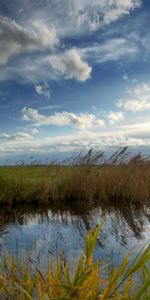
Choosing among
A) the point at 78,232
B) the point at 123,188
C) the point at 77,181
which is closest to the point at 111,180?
the point at 123,188

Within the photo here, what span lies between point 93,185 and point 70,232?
4135 mm

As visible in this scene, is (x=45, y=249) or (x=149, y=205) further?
(x=149, y=205)

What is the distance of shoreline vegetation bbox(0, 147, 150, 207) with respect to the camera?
443 inches

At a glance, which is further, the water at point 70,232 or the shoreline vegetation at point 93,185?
the shoreline vegetation at point 93,185

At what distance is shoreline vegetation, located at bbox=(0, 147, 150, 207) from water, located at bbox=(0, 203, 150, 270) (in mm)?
728

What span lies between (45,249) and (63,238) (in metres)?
1.06

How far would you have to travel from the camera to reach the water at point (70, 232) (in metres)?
5.47

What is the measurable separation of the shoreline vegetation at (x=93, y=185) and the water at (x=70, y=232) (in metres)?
0.73

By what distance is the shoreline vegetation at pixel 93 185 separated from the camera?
443 inches

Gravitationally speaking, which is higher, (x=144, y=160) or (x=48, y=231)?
(x=144, y=160)

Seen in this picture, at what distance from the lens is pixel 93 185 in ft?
37.2

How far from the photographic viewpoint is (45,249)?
5691 mm

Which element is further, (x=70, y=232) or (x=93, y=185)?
(x=93, y=185)

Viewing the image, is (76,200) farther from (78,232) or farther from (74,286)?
(74,286)
